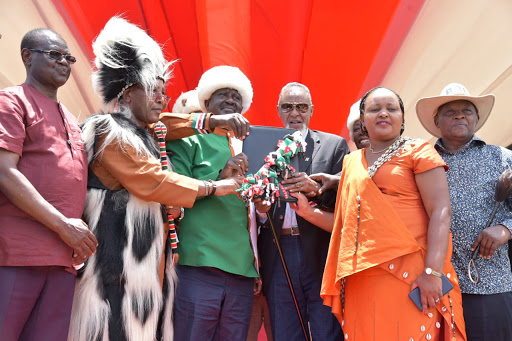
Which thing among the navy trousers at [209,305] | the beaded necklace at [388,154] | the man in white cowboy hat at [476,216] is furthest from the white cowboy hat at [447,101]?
the navy trousers at [209,305]

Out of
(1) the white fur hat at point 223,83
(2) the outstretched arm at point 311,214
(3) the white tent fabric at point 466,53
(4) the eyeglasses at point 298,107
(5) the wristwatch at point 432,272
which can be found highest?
(3) the white tent fabric at point 466,53

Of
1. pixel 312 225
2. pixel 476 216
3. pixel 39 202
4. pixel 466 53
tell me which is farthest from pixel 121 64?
pixel 466 53

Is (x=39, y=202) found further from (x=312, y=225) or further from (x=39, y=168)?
(x=312, y=225)

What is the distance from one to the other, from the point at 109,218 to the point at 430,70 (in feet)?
9.40

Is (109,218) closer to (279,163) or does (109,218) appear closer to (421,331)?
(279,163)

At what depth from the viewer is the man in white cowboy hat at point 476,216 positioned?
252 centimetres

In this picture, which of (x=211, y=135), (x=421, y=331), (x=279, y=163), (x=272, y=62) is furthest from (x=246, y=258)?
(x=272, y=62)

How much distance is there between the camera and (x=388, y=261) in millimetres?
2299

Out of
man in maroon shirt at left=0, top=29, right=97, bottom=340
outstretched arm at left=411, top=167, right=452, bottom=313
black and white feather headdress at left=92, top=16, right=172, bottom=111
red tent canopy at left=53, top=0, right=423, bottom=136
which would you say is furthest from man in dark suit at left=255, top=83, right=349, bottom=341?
red tent canopy at left=53, top=0, right=423, bottom=136

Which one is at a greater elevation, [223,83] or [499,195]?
[223,83]

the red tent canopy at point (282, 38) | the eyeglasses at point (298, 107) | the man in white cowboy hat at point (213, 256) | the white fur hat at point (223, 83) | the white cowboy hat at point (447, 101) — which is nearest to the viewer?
the man in white cowboy hat at point (213, 256)

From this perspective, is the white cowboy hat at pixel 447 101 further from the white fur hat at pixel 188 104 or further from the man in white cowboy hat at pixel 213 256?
the white fur hat at pixel 188 104

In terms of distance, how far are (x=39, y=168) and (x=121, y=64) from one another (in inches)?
30.6

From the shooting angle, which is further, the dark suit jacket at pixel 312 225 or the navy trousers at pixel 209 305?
the dark suit jacket at pixel 312 225
